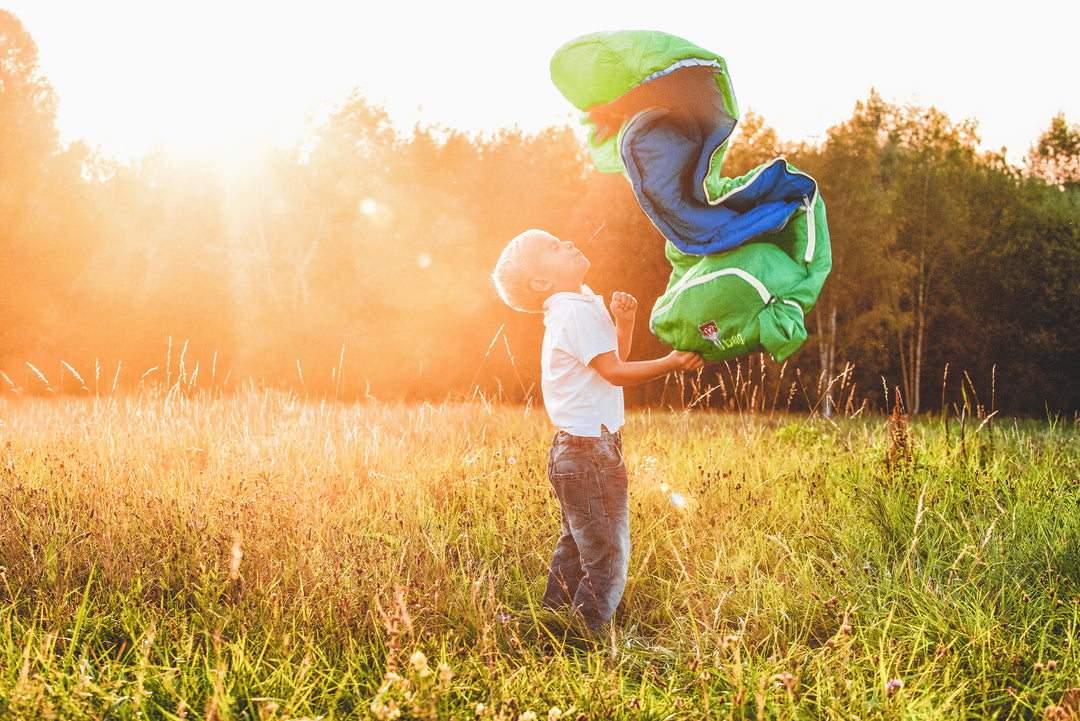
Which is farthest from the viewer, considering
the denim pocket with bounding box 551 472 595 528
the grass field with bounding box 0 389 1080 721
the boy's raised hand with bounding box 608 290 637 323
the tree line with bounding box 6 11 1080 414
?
the tree line with bounding box 6 11 1080 414

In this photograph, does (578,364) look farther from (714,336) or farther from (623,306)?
(714,336)

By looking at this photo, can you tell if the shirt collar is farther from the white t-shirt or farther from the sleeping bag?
the sleeping bag

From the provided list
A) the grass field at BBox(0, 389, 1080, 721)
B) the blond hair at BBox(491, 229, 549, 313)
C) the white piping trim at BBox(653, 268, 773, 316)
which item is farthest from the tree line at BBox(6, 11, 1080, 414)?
the white piping trim at BBox(653, 268, 773, 316)

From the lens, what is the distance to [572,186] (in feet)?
56.3

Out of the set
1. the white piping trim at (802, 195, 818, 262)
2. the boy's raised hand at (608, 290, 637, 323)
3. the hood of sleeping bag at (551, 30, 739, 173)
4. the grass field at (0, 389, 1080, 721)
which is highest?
the hood of sleeping bag at (551, 30, 739, 173)

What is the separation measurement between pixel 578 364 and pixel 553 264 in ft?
1.30

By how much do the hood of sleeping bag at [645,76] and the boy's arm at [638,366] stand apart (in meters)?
0.76

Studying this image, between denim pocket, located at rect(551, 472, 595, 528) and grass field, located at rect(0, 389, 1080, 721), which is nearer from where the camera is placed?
grass field, located at rect(0, 389, 1080, 721)

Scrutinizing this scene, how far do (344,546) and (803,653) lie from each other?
6.50 feet

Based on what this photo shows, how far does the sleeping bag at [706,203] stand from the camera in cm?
223

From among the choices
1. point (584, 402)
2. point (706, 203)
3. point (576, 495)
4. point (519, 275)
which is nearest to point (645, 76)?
point (706, 203)

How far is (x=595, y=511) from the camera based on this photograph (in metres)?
2.61

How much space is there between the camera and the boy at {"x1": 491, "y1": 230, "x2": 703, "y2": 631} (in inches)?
100

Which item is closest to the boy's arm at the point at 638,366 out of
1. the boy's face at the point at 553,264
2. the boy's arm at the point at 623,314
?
the boy's arm at the point at 623,314
